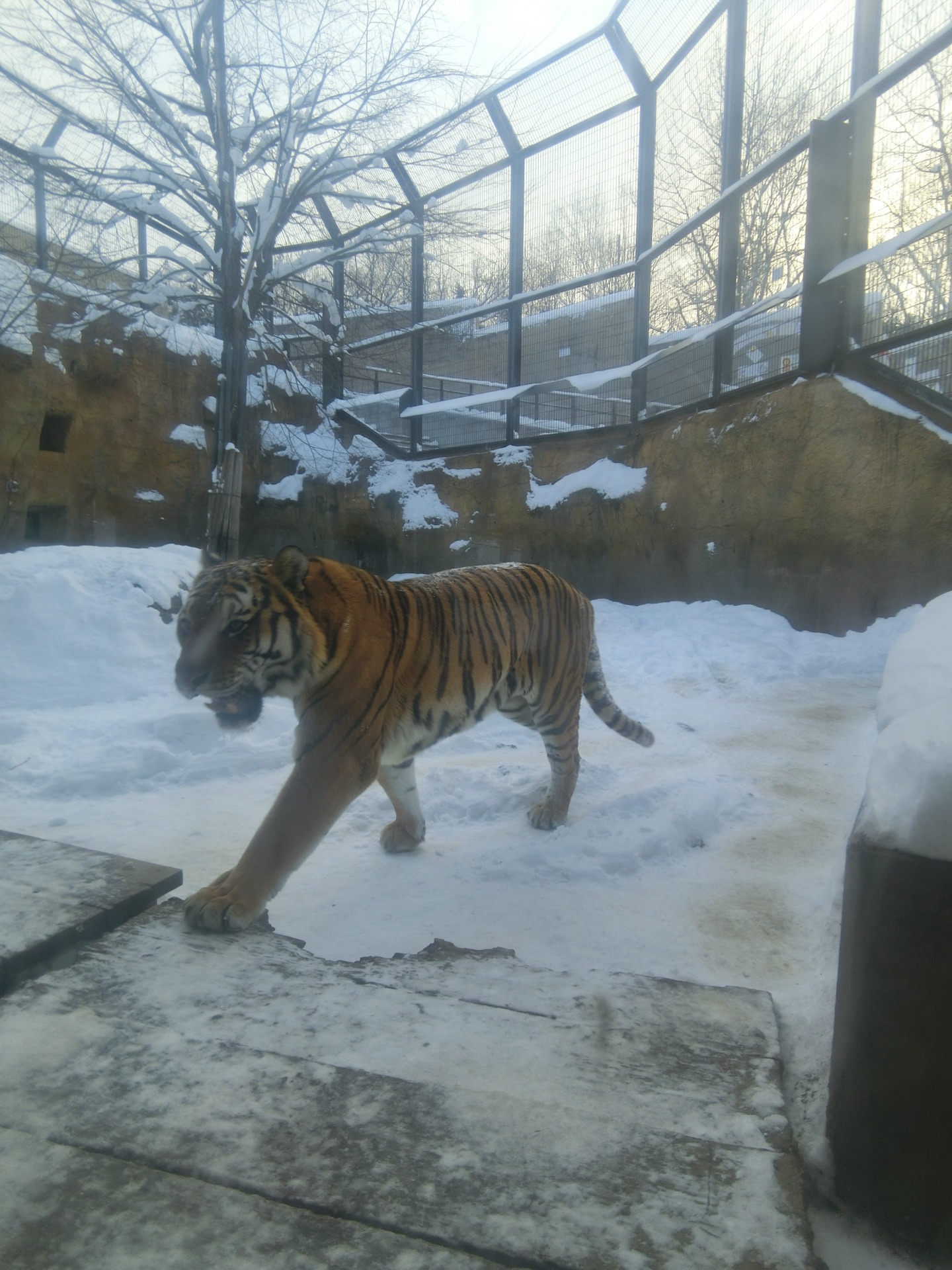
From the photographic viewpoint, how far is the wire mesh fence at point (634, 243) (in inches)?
242

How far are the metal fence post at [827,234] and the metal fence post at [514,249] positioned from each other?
4006 mm

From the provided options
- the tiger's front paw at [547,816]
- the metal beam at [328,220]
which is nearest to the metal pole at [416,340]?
the metal beam at [328,220]

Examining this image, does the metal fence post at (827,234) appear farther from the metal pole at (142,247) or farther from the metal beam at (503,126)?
the metal pole at (142,247)

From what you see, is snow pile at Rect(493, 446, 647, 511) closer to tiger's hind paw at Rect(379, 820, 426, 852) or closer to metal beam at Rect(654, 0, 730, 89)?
metal beam at Rect(654, 0, 730, 89)

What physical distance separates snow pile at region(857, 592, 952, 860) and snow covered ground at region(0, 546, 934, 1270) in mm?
597

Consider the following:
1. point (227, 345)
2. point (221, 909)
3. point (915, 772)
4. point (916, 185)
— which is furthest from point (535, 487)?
point (915, 772)

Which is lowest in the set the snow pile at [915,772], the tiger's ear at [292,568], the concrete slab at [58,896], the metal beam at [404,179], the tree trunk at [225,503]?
the concrete slab at [58,896]

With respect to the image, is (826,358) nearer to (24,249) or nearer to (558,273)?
(558,273)

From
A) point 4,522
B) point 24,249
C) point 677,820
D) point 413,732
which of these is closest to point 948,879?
point 413,732

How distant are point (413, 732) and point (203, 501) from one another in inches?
359

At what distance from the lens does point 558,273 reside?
32.0ft

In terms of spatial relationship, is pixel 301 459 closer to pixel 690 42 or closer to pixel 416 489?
pixel 416 489

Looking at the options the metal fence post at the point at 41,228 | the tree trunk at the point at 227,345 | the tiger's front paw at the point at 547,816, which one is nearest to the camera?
the tiger's front paw at the point at 547,816

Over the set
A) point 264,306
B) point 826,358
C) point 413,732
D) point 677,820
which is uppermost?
point 264,306
